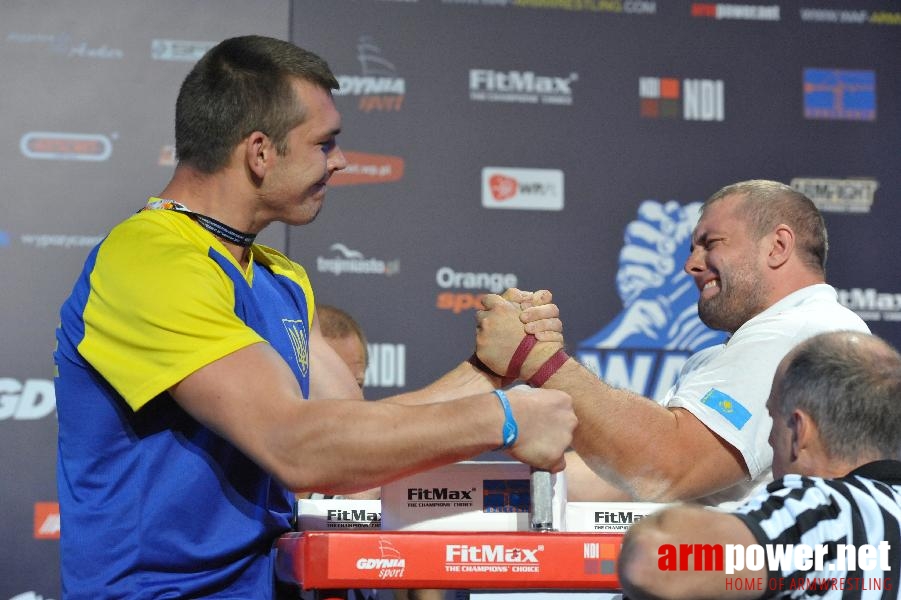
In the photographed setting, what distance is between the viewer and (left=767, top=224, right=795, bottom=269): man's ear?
3000 mm

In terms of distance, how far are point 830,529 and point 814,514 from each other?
0.03 meters

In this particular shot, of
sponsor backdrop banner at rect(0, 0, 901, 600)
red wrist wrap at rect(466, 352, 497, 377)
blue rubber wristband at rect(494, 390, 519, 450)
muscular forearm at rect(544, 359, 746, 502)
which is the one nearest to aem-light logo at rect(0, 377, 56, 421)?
sponsor backdrop banner at rect(0, 0, 901, 600)

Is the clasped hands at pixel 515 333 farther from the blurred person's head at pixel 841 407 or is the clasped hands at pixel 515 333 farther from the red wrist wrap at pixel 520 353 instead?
the blurred person's head at pixel 841 407

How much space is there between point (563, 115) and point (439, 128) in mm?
583

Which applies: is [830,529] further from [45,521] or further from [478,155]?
[45,521]

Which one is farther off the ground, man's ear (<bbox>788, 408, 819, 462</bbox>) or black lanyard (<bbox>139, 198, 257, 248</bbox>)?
black lanyard (<bbox>139, 198, 257, 248</bbox>)

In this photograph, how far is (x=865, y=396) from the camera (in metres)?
1.65

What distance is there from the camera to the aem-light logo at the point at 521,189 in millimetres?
4953

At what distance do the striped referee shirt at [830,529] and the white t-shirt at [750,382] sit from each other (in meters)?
0.93

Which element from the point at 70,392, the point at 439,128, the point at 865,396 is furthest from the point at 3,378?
the point at 865,396

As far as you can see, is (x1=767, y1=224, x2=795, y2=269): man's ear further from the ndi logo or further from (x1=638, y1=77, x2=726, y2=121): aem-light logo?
(x1=638, y1=77, x2=726, y2=121): aem-light logo

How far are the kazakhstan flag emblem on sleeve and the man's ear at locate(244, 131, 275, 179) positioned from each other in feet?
3.97

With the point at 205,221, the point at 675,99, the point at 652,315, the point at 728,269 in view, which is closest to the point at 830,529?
the point at 205,221

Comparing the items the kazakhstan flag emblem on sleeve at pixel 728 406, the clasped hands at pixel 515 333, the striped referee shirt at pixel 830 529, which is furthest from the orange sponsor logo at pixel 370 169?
the striped referee shirt at pixel 830 529
